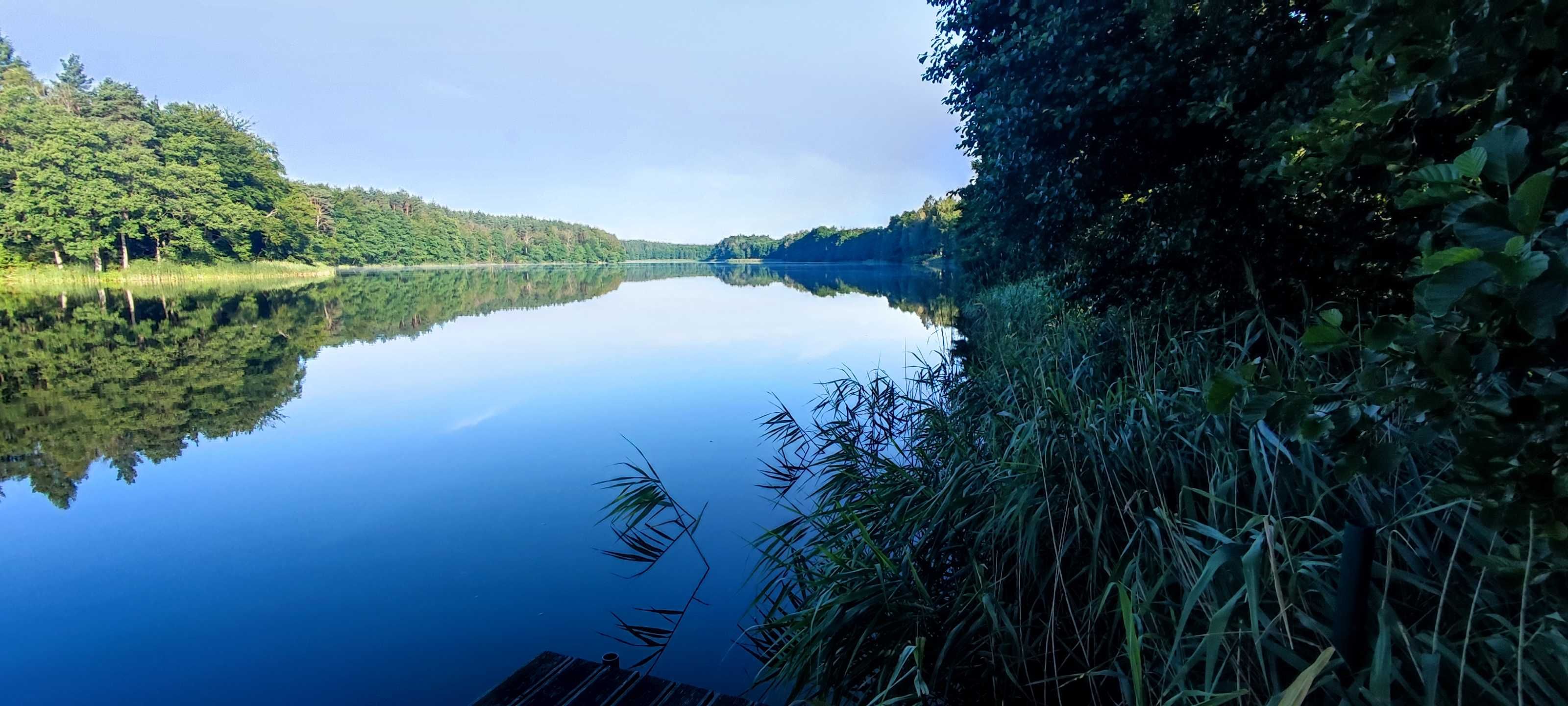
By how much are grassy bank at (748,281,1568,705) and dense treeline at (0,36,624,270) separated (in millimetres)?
45222

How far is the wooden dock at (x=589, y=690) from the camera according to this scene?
9.32 feet

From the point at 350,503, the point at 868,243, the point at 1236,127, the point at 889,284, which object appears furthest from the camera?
the point at 868,243

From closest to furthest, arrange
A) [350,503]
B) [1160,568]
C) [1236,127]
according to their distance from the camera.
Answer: [1160,568]
[1236,127]
[350,503]

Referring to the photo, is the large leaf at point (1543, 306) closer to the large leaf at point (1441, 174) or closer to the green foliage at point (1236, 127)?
the large leaf at point (1441, 174)

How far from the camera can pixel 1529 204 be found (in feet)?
3.01

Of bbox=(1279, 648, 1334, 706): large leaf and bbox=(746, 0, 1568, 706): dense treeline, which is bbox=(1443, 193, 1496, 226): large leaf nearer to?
bbox=(746, 0, 1568, 706): dense treeline

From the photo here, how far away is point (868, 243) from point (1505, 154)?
92.8 metres

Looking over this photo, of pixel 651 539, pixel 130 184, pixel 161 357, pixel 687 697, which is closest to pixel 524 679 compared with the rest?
pixel 687 697

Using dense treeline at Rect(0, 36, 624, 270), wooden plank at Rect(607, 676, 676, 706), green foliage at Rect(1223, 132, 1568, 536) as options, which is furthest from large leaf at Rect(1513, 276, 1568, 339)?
dense treeline at Rect(0, 36, 624, 270)

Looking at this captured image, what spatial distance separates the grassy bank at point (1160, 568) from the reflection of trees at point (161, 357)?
7.54 m

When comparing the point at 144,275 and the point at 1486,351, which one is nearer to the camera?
the point at 1486,351

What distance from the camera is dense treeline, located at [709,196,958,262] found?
46747mm

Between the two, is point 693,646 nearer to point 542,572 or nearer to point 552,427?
point 542,572

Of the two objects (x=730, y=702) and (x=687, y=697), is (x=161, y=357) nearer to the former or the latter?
(x=687, y=697)
